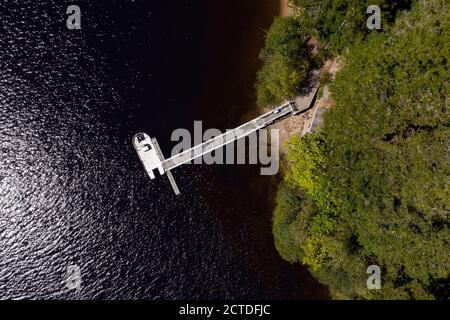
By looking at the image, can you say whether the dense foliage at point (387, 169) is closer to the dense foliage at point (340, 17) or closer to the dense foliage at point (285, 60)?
the dense foliage at point (340, 17)

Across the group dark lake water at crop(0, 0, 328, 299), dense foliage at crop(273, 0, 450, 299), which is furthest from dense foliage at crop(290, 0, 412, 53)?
dark lake water at crop(0, 0, 328, 299)

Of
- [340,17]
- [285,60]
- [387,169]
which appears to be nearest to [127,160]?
[285,60]

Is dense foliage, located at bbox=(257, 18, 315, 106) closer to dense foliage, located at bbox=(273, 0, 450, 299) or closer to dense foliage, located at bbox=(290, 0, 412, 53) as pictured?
dense foliage, located at bbox=(290, 0, 412, 53)

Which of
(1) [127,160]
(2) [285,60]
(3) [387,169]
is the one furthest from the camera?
(1) [127,160]

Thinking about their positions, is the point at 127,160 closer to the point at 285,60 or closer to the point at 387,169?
the point at 285,60

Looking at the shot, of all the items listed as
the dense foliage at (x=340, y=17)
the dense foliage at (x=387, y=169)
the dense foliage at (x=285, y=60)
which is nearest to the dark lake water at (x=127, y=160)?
the dense foliage at (x=285, y=60)

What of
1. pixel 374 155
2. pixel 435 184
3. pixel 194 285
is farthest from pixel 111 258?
pixel 435 184
